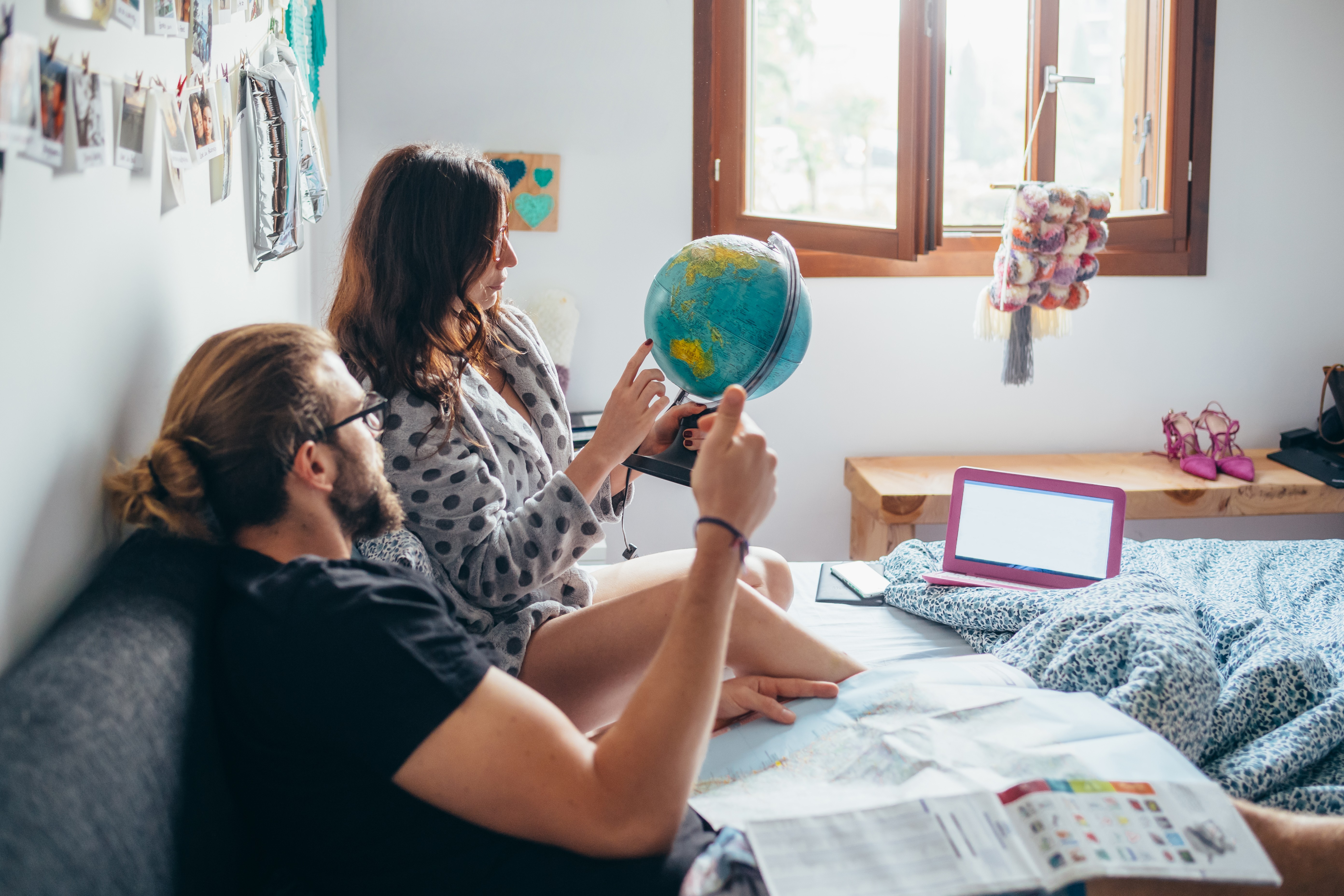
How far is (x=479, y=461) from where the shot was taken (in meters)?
1.45

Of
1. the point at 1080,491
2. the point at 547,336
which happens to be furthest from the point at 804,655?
the point at 547,336

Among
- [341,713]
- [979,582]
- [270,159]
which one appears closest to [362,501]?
[341,713]

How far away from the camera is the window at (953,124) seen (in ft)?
9.48

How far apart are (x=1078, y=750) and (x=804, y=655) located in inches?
16.9

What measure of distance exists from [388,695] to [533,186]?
2.31 metres

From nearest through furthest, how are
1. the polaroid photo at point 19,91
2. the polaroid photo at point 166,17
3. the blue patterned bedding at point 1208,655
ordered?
the polaroid photo at point 19,91
the polaroid photo at point 166,17
the blue patterned bedding at point 1208,655

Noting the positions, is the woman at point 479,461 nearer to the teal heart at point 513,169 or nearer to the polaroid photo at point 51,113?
the polaroid photo at point 51,113

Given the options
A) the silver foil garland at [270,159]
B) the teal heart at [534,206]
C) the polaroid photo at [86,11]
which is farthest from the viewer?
the teal heart at [534,206]

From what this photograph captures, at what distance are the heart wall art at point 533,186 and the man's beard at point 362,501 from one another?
6.34 feet

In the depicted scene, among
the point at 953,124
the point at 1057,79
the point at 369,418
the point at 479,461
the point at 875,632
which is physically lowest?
the point at 875,632

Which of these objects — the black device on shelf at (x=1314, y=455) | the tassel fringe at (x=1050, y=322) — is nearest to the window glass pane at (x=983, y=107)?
the tassel fringe at (x=1050, y=322)

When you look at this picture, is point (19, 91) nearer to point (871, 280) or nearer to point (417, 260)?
point (417, 260)

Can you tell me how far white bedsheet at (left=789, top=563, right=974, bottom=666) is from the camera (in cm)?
169

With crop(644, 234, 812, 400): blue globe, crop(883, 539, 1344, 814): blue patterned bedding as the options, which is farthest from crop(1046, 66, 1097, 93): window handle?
crop(644, 234, 812, 400): blue globe
